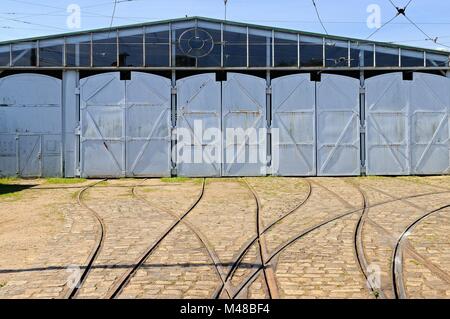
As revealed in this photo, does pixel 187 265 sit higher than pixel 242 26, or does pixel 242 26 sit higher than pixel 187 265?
pixel 242 26

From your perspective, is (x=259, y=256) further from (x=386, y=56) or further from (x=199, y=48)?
(x=386, y=56)

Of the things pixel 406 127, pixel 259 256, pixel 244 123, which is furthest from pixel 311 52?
pixel 259 256

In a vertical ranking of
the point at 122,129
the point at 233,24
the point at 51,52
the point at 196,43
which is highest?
the point at 233,24

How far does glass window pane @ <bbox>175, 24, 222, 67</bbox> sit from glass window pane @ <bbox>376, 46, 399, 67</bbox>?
8044 mm

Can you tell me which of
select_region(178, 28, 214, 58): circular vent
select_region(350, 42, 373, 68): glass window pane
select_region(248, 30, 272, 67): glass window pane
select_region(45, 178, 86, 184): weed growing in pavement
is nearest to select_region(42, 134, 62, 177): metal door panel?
select_region(45, 178, 86, 184): weed growing in pavement

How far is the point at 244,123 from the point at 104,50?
784 cm

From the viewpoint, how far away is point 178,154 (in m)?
18.1

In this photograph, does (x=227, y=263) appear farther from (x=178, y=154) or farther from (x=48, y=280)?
(x=178, y=154)

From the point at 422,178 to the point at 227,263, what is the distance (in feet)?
50.0

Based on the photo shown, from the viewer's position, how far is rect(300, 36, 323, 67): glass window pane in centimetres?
1823

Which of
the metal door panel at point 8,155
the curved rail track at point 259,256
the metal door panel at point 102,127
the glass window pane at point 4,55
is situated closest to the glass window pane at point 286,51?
the metal door panel at point 102,127

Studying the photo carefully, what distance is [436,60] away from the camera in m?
18.6

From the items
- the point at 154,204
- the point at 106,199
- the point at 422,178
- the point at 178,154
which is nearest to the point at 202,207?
the point at 154,204
